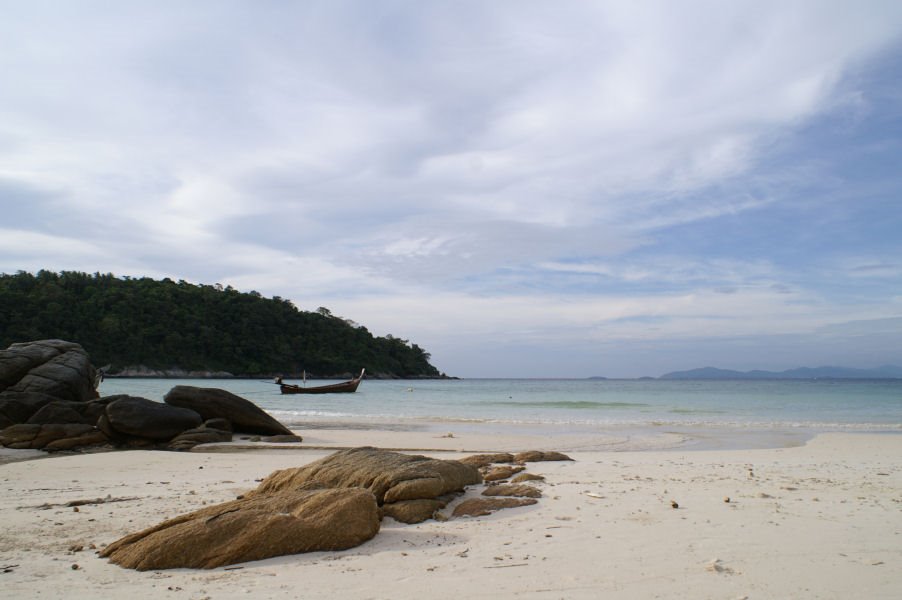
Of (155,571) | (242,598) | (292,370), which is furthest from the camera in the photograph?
(292,370)

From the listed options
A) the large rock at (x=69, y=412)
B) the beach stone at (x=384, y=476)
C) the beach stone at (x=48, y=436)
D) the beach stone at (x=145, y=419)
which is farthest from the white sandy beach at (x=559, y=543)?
the large rock at (x=69, y=412)

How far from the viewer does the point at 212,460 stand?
1148 centimetres

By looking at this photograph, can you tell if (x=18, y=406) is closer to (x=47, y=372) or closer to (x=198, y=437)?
(x=47, y=372)

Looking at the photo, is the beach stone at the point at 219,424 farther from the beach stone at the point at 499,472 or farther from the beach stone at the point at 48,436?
the beach stone at the point at 499,472

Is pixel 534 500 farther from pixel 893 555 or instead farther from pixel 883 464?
pixel 883 464

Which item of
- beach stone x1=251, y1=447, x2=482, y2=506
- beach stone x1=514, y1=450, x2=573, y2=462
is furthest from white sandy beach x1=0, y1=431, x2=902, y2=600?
beach stone x1=514, y1=450, x2=573, y2=462

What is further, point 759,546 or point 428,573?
point 759,546

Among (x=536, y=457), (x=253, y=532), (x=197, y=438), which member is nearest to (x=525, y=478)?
(x=536, y=457)

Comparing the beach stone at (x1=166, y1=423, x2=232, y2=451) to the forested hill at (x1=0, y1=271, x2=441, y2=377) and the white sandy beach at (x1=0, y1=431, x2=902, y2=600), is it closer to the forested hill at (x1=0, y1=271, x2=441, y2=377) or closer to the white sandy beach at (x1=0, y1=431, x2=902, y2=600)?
the white sandy beach at (x1=0, y1=431, x2=902, y2=600)

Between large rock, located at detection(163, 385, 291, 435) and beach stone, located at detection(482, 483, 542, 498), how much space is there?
422 inches

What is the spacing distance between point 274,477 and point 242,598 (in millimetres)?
3199

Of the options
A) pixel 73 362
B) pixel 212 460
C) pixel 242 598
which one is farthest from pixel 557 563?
pixel 73 362

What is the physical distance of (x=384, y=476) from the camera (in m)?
6.40

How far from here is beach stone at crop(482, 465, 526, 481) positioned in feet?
26.0
